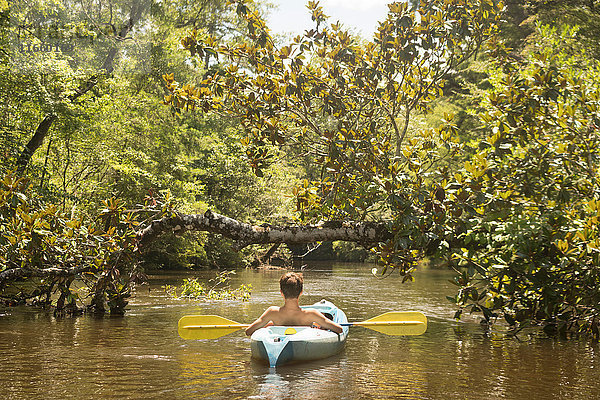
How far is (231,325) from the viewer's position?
7.51 meters

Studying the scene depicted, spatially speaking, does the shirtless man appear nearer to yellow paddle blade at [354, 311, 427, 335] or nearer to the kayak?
the kayak

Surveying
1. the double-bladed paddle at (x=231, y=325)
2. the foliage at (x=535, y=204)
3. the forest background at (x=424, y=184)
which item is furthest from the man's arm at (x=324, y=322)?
the foliage at (x=535, y=204)

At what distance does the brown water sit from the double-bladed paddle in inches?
10.1

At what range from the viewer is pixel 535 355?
765cm

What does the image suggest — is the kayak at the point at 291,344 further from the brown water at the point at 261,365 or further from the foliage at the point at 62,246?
the foliage at the point at 62,246

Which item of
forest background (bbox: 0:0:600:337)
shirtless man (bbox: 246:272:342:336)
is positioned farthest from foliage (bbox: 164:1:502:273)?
shirtless man (bbox: 246:272:342:336)

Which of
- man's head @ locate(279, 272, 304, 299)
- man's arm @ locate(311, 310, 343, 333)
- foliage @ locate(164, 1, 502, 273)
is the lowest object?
man's arm @ locate(311, 310, 343, 333)

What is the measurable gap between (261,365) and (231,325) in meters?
1.08

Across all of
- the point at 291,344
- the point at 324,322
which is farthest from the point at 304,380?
the point at 324,322

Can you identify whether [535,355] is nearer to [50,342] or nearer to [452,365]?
[452,365]

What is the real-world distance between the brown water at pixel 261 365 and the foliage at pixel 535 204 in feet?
2.14

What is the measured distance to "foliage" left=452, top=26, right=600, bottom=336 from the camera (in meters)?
A: 8.05

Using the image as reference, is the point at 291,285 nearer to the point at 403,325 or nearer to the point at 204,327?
the point at 204,327

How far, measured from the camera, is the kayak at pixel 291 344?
20.7 ft
